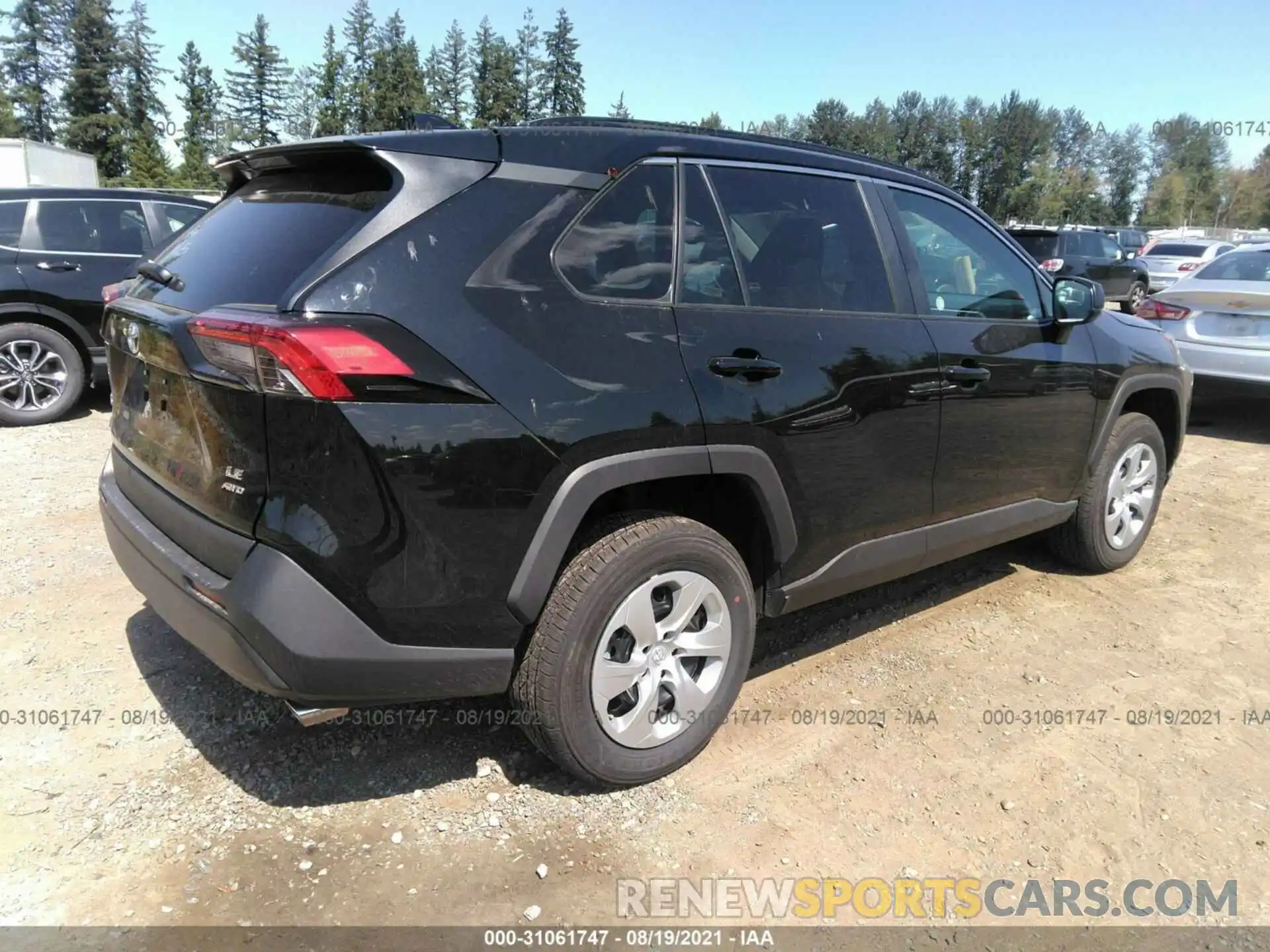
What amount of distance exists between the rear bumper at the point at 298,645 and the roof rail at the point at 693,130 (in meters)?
1.46

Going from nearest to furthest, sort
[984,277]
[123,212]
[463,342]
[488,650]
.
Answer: [463,342]
[488,650]
[984,277]
[123,212]

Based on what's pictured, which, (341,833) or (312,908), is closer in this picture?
(312,908)

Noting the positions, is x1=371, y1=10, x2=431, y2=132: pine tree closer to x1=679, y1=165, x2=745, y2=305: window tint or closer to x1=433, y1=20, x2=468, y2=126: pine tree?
x1=433, y1=20, x2=468, y2=126: pine tree

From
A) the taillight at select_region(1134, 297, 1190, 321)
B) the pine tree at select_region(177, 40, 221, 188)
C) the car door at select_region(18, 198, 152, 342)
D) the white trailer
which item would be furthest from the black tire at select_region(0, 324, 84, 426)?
the pine tree at select_region(177, 40, 221, 188)

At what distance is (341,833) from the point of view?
2.52 meters

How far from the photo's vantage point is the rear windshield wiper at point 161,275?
8.46 ft

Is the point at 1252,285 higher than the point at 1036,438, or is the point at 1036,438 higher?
the point at 1252,285

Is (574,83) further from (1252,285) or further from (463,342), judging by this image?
(463,342)

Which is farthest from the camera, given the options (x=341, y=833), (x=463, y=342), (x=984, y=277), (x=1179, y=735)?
(x=984, y=277)

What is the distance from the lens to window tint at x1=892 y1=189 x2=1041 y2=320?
3438mm

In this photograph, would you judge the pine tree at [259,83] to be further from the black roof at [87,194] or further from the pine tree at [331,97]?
the black roof at [87,194]

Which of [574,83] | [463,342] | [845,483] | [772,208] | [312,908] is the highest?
[574,83]

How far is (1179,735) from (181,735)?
11.5 ft

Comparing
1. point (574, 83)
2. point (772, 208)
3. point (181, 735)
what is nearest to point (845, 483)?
point (772, 208)
